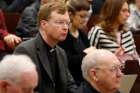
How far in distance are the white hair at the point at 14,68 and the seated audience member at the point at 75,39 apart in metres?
1.78

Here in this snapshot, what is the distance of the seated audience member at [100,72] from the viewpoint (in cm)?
269

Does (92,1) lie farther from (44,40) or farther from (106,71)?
(106,71)

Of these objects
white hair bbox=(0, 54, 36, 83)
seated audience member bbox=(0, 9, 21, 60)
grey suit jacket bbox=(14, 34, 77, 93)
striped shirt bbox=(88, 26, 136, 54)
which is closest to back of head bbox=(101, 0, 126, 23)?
striped shirt bbox=(88, 26, 136, 54)

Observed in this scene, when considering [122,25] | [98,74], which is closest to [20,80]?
[98,74]

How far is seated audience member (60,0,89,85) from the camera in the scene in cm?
386

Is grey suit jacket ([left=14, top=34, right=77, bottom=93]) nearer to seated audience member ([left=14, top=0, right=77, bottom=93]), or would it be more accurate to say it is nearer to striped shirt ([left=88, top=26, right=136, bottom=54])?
seated audience member ([left=14, top=0, right=77, bottom=93])

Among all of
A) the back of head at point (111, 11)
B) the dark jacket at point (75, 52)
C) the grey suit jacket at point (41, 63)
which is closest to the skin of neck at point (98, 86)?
the grey suit jacket at point (41, 63)

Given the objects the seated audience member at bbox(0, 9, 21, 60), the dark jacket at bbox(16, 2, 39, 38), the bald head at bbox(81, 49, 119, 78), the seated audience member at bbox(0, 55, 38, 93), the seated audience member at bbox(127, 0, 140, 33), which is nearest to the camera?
the seated audience member at bbox(0, 55, 38, 93)

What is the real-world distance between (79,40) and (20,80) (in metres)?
2.04

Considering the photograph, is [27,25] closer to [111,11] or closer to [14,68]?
[111,11]

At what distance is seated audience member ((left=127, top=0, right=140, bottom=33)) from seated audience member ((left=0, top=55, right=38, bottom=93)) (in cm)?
307

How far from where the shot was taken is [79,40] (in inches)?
158

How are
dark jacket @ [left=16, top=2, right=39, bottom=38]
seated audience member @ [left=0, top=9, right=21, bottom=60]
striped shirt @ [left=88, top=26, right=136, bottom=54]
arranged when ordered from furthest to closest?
dark jacket @ [left=16, top=2, right=39, bottom=38] < striped shirt @ [left=88, top=26, right=136, bottom=54] < seated audience member @ [left=0, top=9, right=21, bottom=60]

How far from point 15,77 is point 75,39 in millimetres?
1979
